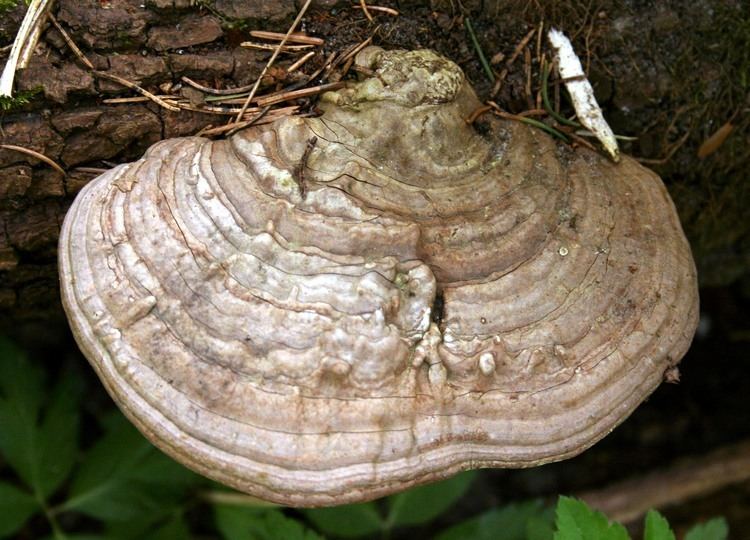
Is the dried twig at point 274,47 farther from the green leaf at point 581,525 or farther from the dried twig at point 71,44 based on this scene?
the green leaf at point 581,525

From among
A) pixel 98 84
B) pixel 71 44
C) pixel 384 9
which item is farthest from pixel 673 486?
pixel 71 44

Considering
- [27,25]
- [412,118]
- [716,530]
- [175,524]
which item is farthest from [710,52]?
[175,524]

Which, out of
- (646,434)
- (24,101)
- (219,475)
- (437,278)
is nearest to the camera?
(219,475)

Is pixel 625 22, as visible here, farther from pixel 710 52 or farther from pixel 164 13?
pixel 164 13

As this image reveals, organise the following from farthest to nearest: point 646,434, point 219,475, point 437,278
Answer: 1. point 646,434
2. point 437,278
3. point 219,475

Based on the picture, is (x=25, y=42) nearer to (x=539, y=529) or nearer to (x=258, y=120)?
(x=258, y=120)

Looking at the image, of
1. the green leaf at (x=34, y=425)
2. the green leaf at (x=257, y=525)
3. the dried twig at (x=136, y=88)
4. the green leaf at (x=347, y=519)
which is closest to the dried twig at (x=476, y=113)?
the dried twig at (x=136, y=88)

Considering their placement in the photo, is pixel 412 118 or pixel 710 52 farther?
pixel 710 52
